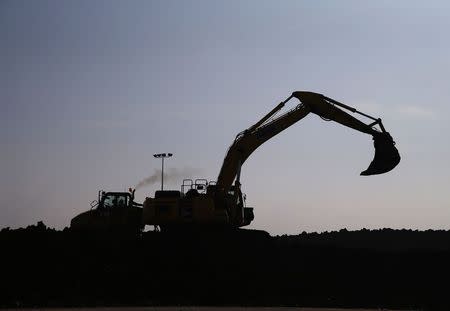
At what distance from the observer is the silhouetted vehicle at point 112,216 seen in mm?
37156

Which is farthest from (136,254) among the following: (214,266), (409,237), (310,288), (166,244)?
(409,237)

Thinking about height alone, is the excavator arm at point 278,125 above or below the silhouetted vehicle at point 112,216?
above

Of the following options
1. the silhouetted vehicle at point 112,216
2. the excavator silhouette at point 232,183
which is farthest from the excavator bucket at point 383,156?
the silhouetted vehicle at point 112,216

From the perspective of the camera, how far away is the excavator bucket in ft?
109

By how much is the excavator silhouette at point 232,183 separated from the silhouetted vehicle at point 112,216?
2079 mm

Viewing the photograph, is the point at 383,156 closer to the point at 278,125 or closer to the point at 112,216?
the point at 278,125

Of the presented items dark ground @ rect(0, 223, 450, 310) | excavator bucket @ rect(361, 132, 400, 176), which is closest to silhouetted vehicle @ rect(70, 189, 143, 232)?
dark ground @ rect(0, 223, 450, 310)

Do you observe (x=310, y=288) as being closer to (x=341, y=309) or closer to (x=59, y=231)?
(x=341, y=309)

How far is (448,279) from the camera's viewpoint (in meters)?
34.9

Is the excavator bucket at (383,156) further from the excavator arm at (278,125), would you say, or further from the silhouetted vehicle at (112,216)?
the silhouetted vehicle at (112,216)

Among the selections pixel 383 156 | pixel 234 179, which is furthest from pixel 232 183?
pixel 383 156

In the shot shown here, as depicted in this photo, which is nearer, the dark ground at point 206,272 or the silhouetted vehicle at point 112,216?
the dark ground at point 206,272

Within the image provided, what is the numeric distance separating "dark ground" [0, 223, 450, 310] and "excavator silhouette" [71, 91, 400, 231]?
905 mm

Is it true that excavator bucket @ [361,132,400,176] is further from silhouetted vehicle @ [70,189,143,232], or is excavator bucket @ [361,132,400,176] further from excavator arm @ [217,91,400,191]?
silhouetted vehicle @ [70,189,143,232]
